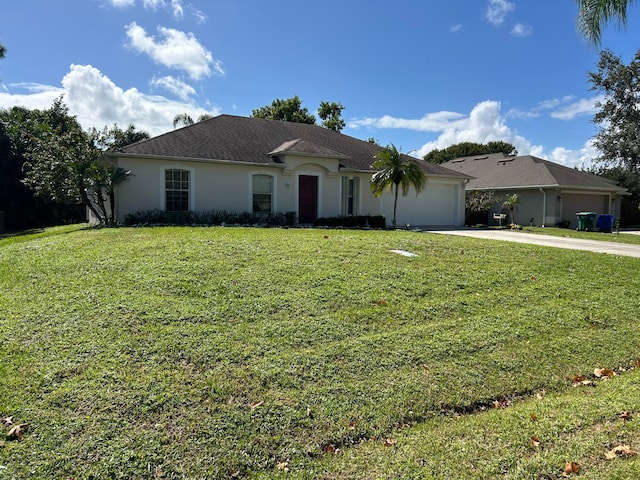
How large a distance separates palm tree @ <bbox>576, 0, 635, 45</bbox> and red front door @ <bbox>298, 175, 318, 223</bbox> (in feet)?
35.1

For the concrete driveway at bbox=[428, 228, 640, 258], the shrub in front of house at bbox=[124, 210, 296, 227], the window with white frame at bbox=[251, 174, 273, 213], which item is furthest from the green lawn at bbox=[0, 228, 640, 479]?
the window with white frame at bbox=[251, 174, 273, 213]

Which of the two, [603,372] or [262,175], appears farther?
[262,175]

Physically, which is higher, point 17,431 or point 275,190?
point 275,190

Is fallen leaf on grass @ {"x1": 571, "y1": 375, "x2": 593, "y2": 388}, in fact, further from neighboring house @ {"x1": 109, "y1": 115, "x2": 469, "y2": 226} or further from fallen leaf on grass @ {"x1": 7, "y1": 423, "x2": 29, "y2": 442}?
neighboring house @ {"x1": 109, "y1": 115, "x2": 469, "y2": 226}

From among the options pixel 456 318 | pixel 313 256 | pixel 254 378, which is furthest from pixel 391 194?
pixel 254 378

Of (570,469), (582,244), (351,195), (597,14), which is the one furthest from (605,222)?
(570,469)

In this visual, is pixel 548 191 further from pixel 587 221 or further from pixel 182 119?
pixel 182 119

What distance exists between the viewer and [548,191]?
23.9 m

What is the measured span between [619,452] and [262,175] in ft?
50.5

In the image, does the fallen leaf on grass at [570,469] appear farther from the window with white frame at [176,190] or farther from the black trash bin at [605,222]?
the black trash bin at [605,222]

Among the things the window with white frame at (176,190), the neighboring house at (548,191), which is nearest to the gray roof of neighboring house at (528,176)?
the neighboring house at (548,191)

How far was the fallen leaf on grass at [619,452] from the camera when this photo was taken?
10.5 ft

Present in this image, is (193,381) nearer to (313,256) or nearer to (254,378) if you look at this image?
(254,378)

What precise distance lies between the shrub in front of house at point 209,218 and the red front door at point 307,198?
1.15m
